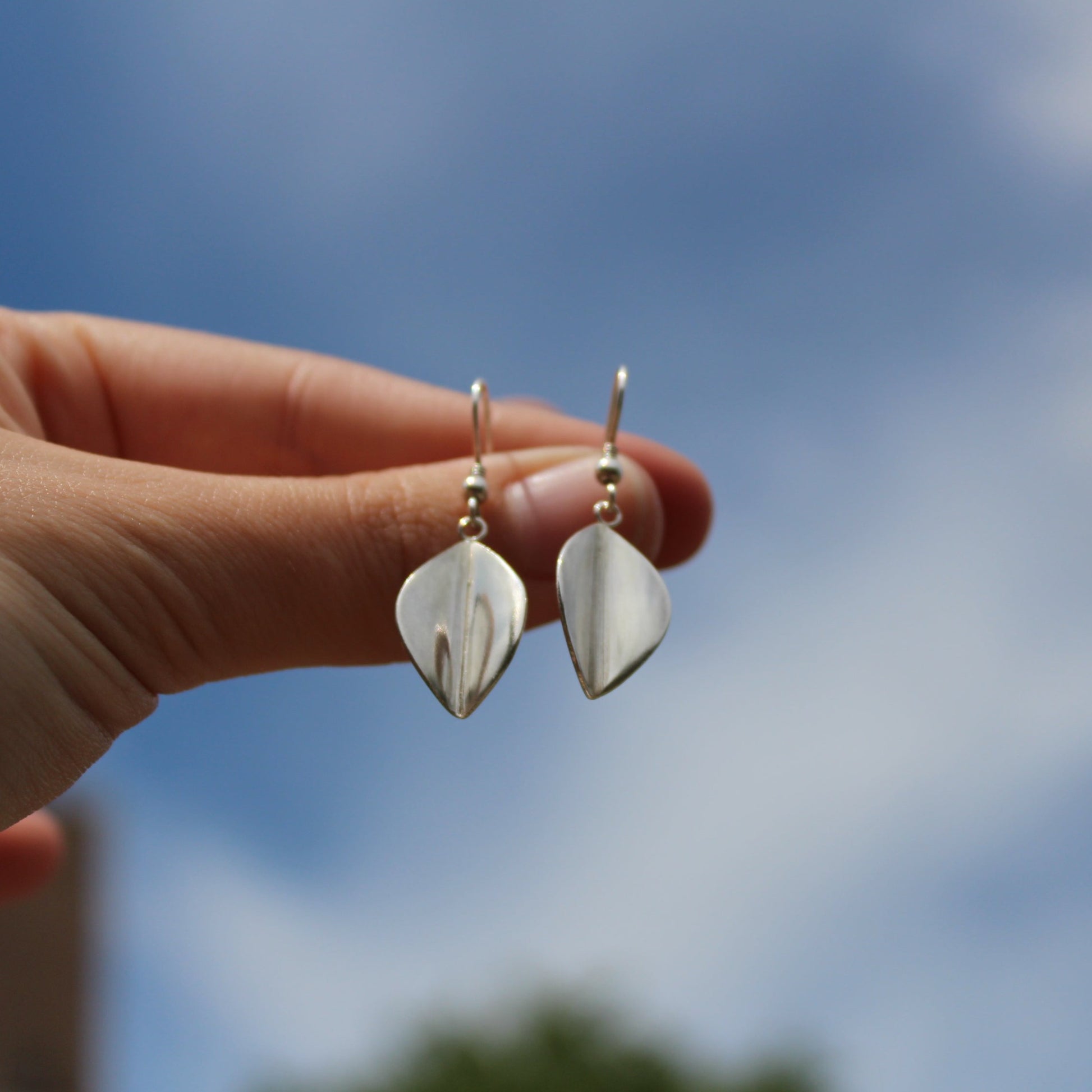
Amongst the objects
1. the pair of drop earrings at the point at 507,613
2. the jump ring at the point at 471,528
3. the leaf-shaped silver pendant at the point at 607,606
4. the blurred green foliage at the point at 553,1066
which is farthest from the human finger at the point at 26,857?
the blurred green foliage at the point at 553,1066

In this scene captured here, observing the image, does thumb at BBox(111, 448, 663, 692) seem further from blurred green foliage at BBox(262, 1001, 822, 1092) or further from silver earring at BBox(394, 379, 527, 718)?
blurred green foliage at BBox(262, 1001, 822, 1092)

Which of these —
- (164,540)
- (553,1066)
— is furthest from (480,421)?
(553,1066)

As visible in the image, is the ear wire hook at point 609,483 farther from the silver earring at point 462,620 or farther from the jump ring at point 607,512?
the silver earring at point 462,620

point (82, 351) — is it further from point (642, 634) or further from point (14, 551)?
point (642, 634)

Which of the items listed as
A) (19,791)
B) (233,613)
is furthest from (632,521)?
(19,791)

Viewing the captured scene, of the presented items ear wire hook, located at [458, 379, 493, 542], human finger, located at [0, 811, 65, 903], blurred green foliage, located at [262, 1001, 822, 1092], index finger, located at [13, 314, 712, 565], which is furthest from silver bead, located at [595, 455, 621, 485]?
blurred green foliage, located at [262, 1001, 822, 1092]

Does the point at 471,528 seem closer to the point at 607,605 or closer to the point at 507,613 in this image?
the point at 507,613

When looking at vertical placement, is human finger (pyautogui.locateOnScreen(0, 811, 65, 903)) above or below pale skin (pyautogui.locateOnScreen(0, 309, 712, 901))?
below
